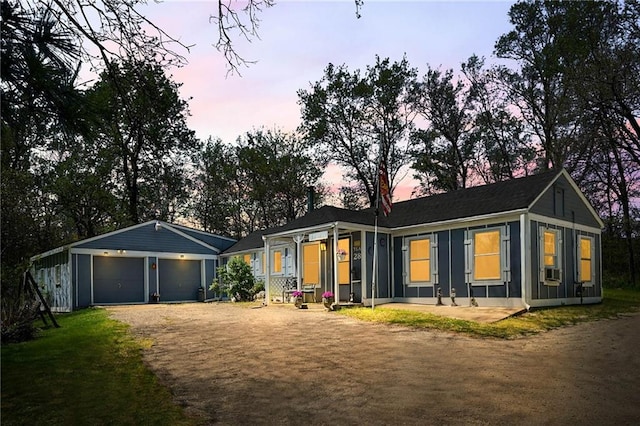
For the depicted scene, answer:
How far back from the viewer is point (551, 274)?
1440 cm

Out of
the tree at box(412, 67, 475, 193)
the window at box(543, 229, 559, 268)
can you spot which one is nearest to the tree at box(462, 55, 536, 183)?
the tree at box(412, 67, 475, 193)

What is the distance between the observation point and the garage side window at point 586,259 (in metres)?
16.2

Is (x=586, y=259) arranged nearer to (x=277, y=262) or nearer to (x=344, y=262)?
(x=344, y=262)

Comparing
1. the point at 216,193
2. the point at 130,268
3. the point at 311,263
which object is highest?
the point at 216,193

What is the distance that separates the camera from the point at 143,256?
23.5 meters

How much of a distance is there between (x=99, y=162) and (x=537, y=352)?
94.5 feet

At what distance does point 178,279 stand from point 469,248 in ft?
50.0

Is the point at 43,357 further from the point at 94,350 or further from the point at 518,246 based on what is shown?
the point at 518,246

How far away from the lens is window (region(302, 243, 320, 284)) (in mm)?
18639

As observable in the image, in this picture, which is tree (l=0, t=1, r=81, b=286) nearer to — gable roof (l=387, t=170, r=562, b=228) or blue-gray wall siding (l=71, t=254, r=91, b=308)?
gable roof (l=387, t=170, r=562, b=228)

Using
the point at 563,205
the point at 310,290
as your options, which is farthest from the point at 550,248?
the point at 310,290

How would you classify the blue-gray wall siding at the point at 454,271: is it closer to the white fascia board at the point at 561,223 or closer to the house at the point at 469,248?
the house at the point at 469,248

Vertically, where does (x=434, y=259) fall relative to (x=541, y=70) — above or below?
below

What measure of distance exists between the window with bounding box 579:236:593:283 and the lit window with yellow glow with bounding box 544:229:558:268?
1.91 metres
